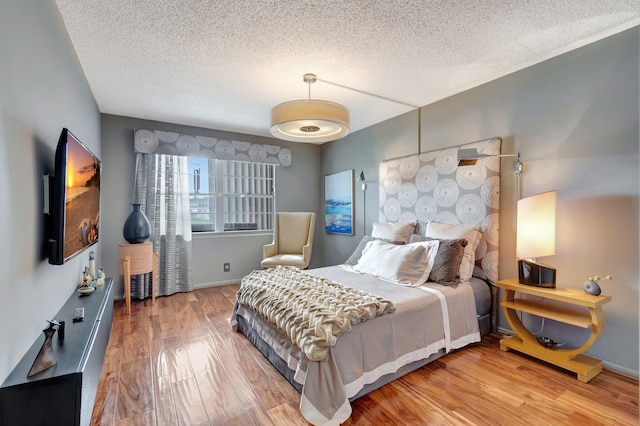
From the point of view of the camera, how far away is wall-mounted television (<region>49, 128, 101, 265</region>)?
60.7 inches

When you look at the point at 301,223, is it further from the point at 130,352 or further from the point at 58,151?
the point at 58,151

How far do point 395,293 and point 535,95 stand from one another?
2.08 meters

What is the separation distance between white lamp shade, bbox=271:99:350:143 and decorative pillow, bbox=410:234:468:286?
54.6 inches

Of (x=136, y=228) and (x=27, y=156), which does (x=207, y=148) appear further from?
(x=27, y=156)

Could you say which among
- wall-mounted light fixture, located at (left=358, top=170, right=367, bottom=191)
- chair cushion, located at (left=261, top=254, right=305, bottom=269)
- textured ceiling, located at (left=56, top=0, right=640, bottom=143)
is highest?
textured ceiling, located at (left=56, top=0, right=640, bottom=143)

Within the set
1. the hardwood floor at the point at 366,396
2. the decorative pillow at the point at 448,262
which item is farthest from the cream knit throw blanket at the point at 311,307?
the decorative pillow at the point at 448,262

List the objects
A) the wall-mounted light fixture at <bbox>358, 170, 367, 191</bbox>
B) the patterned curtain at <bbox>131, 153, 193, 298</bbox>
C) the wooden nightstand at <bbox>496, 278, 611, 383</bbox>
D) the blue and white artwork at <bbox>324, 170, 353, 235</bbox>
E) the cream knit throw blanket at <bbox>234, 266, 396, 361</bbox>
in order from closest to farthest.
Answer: the cream knit throw blanket at <bbox>234, 266, 396, 361</bbox> → the wooden nightstand at <bbox>496, 278, 611, 383</bbox> → the patterned curtain at <bbox>131, 153, 193, 298</bbox> → the wall-mounted light fixture at <bbox>358, 170, 367, 191</bbox> → the blue and white artwork at <bbox>324, 170, 353, 235</bbox>

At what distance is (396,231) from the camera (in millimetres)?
3365

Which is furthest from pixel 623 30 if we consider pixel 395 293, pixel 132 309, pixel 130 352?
pixel 132 309

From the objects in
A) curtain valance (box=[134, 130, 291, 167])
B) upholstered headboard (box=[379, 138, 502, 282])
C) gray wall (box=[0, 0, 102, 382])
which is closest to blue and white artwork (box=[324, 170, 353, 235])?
upholstered headboard (box=[379, 138, 502, 282])

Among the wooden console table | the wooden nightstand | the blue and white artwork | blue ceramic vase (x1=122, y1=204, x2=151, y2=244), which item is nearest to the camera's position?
the wooden console table

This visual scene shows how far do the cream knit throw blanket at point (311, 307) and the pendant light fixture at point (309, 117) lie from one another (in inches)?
51.2

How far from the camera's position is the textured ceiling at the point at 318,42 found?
1.81 meters

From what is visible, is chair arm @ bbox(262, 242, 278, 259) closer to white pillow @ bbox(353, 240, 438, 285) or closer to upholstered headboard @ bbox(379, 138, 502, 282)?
upholstered headboard @ bbox(379, 138, 502, 282)
